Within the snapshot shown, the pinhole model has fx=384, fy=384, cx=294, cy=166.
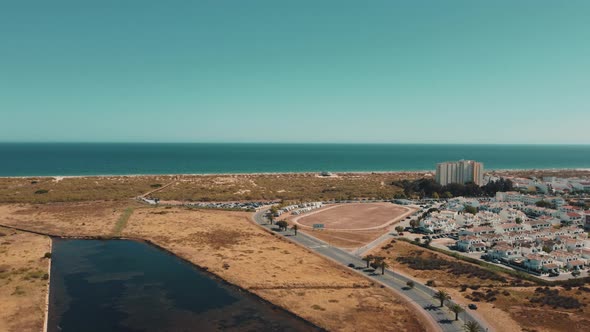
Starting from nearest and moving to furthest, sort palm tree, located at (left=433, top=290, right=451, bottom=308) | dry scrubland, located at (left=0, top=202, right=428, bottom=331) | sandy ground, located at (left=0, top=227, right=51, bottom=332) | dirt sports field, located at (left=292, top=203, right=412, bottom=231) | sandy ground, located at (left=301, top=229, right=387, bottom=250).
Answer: sandy ground, located at (left=0, top=227, right=51, bottom=332)
dry scrubland, located at (left=0, top=202, right=428, bottom=331)
palm tree, located at (left=433, top=290, right=451, bottom=308)
sandy ground, located at (left=301, top=229, right=387, bottom=250)
dirt sports field, located at (left=292, top=203, right=412, bottom=231)

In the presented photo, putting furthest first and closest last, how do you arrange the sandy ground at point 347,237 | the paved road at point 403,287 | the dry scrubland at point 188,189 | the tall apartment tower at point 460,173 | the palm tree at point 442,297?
the tall apartment tower at point 460,173, the dry scrubland at point 188,189, the sandy ground at point 347,237, the palm tree at point 442,297, the paved road at point 403,287

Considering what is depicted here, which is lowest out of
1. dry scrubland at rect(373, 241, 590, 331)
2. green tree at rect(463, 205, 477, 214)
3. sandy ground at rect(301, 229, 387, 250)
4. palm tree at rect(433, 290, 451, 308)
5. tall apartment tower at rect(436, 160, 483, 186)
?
dry scrubland at rect(373, 241, 590, 331)

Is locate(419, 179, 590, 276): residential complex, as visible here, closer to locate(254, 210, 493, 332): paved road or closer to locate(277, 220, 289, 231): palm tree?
locate(254, 210, 493, 332): paved road

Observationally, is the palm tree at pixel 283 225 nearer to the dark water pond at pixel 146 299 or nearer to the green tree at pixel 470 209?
the dark water pond at pixel 146 299

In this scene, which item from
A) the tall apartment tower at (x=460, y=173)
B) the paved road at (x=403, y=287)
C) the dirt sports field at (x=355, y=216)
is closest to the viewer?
the paved road at (x=403, y=287)

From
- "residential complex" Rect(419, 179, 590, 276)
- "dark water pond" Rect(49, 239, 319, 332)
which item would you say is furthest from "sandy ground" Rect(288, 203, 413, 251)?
"dark water pond" Rect(49, 239, 319, 332)

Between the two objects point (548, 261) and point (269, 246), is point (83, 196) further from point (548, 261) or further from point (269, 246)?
point (548, 261)

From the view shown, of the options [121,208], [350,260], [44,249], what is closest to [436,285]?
[350,260]

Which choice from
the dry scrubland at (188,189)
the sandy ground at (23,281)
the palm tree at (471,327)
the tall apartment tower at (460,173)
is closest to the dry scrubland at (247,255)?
the palm tree at (471,327)

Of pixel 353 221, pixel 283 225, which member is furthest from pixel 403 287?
pixel 353 221
